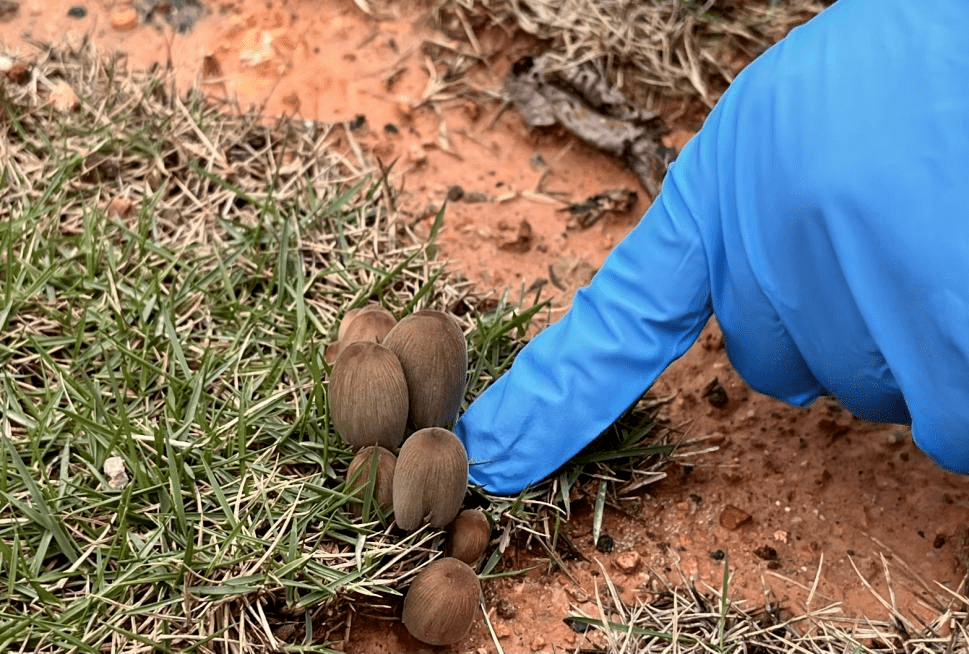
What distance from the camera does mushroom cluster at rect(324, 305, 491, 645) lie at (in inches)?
77.0

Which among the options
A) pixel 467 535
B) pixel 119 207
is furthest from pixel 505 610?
pixel 119 207

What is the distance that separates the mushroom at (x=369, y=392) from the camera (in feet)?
6.59

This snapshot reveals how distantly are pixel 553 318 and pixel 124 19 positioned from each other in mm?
1611

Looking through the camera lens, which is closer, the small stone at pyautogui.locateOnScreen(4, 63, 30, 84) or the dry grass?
the small stone at pyautogui.locateOnScreen(4, 63, 30, 84)

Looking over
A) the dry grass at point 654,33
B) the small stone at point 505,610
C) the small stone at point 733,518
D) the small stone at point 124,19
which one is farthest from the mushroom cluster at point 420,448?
the small stone at point 124,19

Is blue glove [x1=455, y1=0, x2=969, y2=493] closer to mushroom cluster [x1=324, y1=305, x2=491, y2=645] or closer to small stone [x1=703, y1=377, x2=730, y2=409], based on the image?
mushroom cluster [x1=324, y1=305, x2=491, y2=645]

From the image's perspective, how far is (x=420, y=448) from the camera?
1950 mm

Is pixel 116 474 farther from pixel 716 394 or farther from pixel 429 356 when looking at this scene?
pixel 716 394

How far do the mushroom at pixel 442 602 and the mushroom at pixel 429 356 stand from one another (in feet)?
0.99

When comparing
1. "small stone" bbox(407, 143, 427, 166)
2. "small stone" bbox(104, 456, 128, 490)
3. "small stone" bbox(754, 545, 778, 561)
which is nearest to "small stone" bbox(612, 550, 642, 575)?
"small stone" bbox(754, 545, 778, 561)

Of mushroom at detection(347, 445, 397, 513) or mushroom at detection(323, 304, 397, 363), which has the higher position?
mushroom at detection(323, 304, 397, 363)

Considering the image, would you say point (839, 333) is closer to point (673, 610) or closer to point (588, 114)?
point (673, 610)

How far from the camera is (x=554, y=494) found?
2.31 metres

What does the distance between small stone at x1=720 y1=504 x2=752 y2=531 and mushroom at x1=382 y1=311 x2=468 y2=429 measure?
65 centimetres
